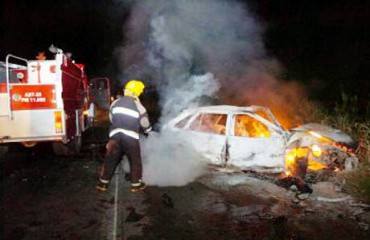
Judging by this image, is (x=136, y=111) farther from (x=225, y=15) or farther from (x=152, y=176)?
(x=225, y=15)

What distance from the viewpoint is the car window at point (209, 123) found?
8.21 metres

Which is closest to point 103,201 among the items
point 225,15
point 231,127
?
point 231,127

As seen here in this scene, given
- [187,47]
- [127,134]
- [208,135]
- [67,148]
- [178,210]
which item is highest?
[187,47]

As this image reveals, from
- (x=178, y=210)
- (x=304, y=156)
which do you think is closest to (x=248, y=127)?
(x=304, y=156)

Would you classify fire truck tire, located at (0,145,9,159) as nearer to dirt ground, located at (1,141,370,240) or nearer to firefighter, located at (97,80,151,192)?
dirt ground, located at (1,141,370,240)

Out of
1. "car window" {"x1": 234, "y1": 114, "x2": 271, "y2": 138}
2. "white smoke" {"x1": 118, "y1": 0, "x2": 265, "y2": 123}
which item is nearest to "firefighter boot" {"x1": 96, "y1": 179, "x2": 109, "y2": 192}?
"car window" {"x1": 234, "y1": 114, "x2": 271, "y2": 138}

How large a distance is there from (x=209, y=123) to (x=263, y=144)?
1257 millimetres

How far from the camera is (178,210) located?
20.2ft

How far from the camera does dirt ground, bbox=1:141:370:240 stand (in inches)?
208

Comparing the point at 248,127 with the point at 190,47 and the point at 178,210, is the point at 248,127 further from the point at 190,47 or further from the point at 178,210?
the point at 190,47

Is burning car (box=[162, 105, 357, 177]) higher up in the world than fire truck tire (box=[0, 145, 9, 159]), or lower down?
higher up

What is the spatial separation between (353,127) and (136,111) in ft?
19.0

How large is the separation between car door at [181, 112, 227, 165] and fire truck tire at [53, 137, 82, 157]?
3.10 m

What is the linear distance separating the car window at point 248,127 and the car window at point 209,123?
0.36 m
